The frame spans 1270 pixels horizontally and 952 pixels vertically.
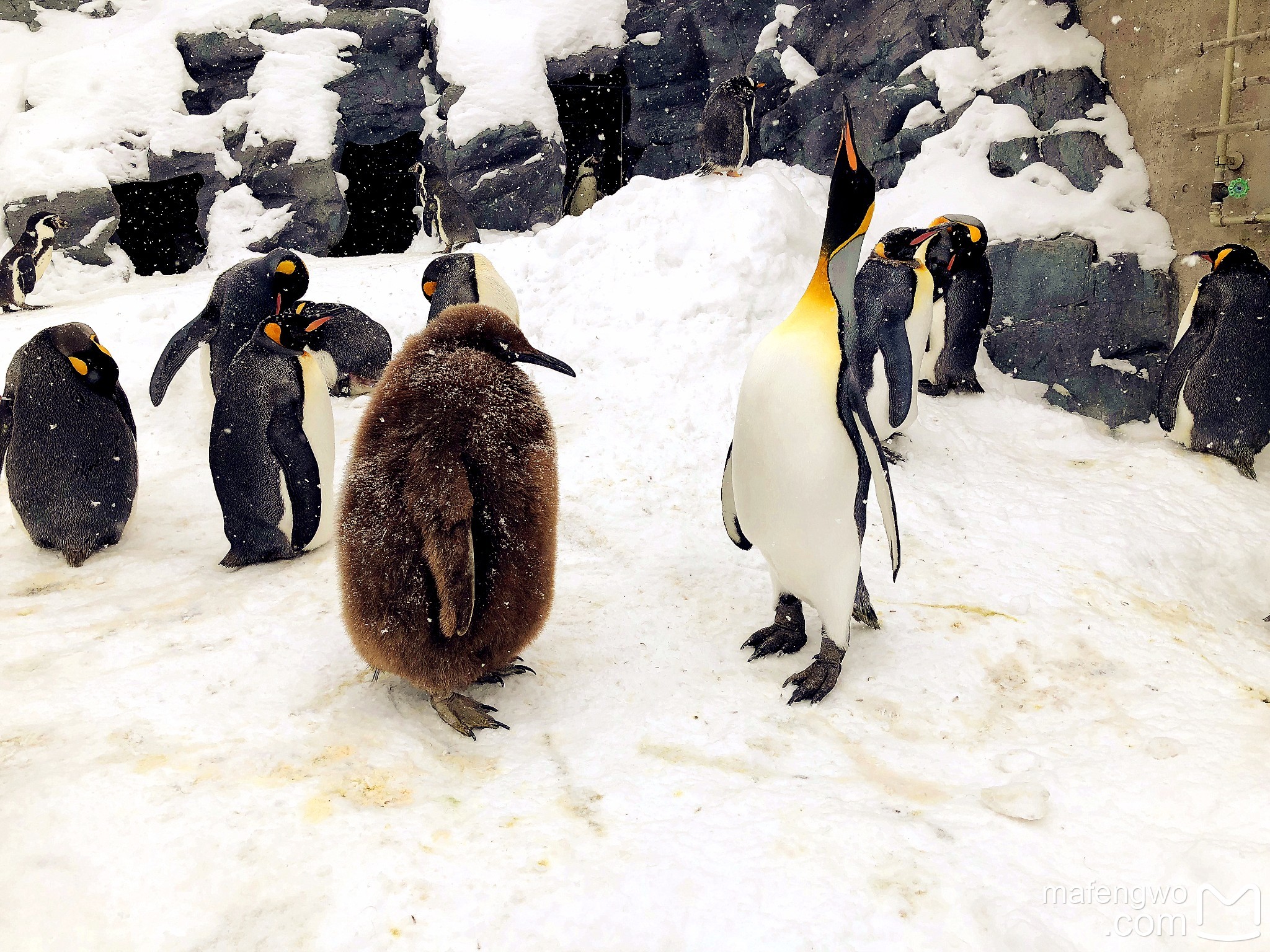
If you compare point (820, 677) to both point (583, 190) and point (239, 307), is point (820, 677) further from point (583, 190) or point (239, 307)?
point (583, 190)

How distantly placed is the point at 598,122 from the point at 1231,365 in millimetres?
8747

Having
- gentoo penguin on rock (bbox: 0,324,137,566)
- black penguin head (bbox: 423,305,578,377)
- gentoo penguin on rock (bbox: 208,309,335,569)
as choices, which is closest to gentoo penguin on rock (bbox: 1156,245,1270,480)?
black penguin head (bbox: 423,305,578,377)

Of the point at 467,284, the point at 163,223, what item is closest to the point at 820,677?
the point at 467,284

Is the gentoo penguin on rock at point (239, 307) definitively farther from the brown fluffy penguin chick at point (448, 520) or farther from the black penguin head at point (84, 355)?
the brown fluffy penguin chick at point (448, 520)

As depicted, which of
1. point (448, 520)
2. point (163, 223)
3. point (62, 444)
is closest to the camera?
point (448, 520)

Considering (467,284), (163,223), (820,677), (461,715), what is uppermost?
(163,223)

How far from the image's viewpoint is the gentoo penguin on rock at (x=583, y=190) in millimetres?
10273

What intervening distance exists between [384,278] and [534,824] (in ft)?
17.9

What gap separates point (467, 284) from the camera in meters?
4.73

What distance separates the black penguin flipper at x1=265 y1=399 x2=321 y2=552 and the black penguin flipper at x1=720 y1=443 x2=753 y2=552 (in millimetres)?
1660

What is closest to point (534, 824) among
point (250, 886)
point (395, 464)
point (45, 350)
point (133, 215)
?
point (250, 886)

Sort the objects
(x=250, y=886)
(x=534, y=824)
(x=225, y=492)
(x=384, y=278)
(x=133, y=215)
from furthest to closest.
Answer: (x=133, y=215), (x=384, y=278), (x=225, y=492), (x=534, y=824), (x=250, y=886)

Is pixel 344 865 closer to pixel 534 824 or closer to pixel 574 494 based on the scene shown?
pixel 534 824

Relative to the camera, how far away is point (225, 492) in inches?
120
